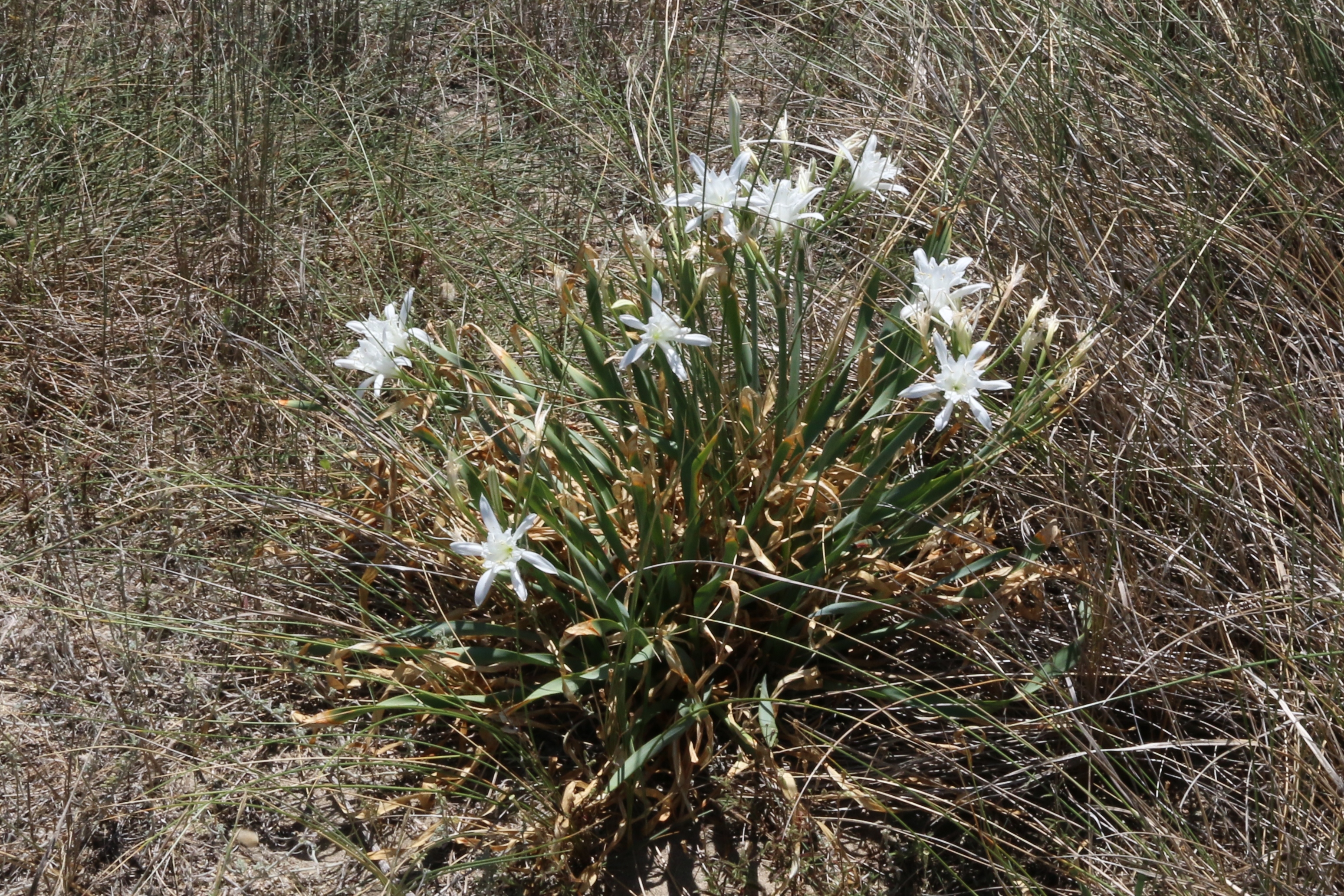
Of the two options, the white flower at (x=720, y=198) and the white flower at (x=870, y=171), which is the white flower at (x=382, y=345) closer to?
the white flower at (x=720, y=198)

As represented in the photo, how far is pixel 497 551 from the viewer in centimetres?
164

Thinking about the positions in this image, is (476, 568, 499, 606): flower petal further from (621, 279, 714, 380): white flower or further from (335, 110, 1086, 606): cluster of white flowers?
(621, 279, 714, 380): white flower

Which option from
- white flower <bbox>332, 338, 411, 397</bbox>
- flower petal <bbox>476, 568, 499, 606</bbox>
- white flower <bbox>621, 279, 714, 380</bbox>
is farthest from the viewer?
white flower <bbox>332, 338, 411, 397</bbox>

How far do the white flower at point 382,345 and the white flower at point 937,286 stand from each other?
0.84 meters

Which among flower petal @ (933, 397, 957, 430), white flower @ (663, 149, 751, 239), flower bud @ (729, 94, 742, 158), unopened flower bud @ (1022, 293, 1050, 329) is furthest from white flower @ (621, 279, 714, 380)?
unopened flower bud @ (1022, 293, 1050, 329)

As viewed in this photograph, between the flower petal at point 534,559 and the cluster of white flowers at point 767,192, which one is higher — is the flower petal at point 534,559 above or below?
below

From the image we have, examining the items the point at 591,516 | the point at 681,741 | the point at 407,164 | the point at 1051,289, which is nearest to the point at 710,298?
the point at 591,516

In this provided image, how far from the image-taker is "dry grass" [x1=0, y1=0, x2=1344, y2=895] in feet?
5.92

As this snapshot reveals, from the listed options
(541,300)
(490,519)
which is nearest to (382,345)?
(490,519)

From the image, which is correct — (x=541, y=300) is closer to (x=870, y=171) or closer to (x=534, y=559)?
(x=870, y=171)

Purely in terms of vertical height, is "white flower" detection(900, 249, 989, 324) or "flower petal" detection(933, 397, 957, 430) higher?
"white flower" detection(900, 249, 989, 324)

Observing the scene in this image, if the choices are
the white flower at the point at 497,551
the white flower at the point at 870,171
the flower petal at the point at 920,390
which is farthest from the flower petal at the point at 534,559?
the white flower at the point at 870,171

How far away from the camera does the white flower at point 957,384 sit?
5.41ft

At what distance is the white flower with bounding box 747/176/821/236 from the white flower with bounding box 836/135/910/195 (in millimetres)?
144
